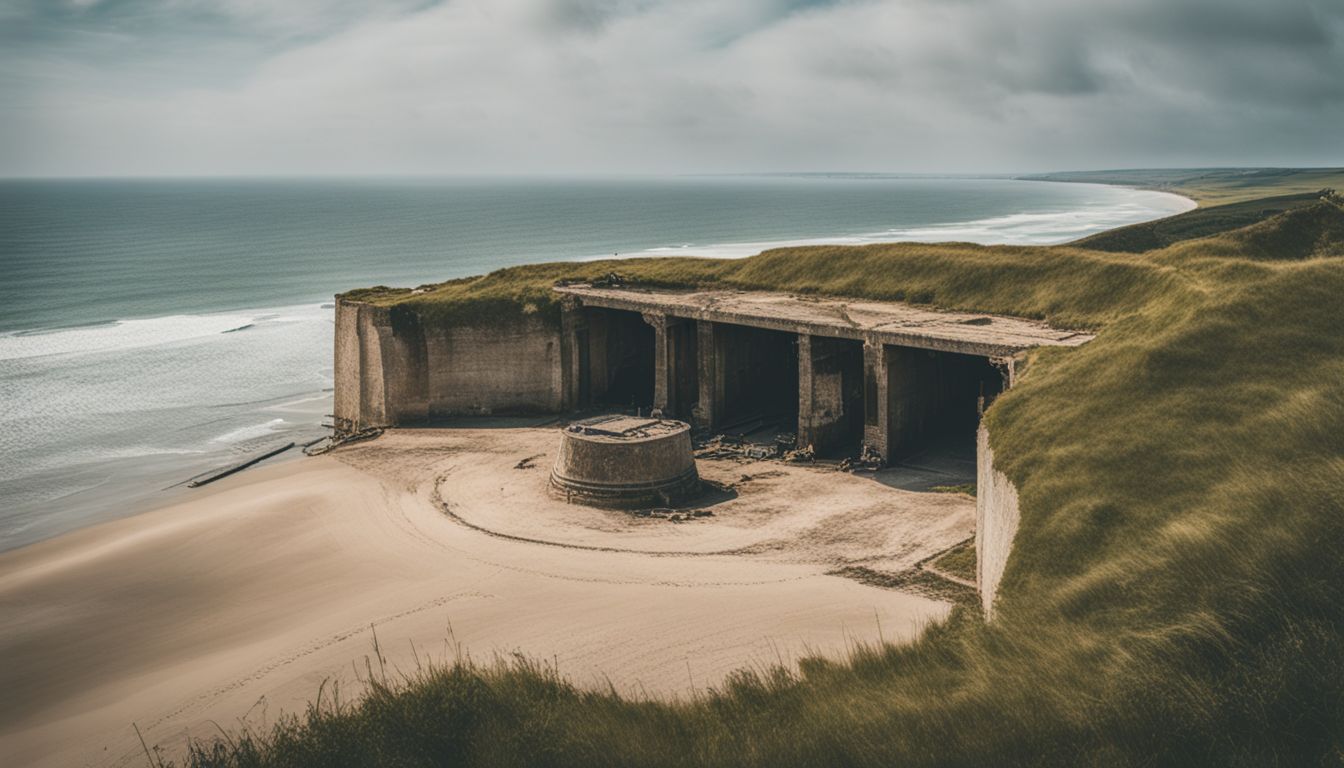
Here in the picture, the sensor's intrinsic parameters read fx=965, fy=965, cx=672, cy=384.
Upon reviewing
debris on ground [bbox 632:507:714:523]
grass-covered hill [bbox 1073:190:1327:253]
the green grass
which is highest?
grass-covered hill [bbox 1073:190:1327:253]

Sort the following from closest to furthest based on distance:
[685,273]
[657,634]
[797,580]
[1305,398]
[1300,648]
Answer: [1300,648], [1305,398], [657,634], [797,580], [685,273]

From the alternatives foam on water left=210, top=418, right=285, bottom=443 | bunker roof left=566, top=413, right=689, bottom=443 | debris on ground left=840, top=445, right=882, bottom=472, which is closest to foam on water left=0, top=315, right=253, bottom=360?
foam on water left=210, top=418, right=285, bottom=443

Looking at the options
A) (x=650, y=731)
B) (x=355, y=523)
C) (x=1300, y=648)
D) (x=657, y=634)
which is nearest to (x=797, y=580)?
(x=657, y=634)

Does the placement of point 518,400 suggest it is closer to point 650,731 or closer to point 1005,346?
point 1005,346

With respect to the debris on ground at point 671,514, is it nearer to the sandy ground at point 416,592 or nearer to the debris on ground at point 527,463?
the sandy ground at point 416,592

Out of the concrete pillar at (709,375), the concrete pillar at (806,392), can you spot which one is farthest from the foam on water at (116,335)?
the concrete pillar at (806,392)

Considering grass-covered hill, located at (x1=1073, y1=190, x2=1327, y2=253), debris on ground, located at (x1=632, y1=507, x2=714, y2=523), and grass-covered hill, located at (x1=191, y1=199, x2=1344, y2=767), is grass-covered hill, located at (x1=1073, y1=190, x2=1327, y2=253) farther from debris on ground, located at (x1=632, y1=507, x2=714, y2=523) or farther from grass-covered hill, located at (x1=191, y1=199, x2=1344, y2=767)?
grass-covered hill, located at (x1=191, y1=199, x2=1344, y2=767)

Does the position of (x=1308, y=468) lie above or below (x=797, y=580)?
above
